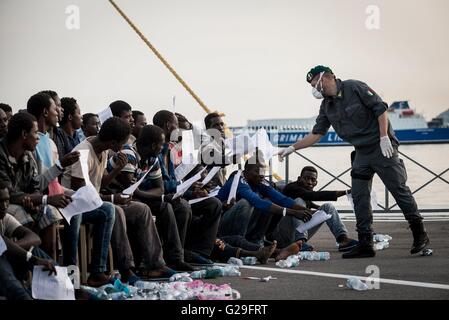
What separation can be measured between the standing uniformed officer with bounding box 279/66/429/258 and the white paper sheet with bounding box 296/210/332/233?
0.32 meters

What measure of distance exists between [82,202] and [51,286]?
92 cm

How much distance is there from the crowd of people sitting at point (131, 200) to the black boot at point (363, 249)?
0.51m

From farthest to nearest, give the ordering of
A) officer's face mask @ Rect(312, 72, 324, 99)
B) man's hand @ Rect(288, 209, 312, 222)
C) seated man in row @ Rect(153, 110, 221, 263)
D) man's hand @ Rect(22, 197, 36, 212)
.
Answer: officer's face mask @ Rect(312, 72, 324, 99), man's hand @ Rect(288, 209, 312, 222), seated man in row @ Rect(153, 110, 221, 263), man's hand @ Rect(22, 197, 36, 212)

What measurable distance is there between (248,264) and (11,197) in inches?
120

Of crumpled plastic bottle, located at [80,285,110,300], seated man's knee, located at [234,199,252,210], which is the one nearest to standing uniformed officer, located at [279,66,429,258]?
Result: seated man's knee, located at [234,199,252,210]

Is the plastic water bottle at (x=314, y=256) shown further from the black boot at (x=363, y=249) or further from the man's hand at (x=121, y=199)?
the man's hand at (x=121, y=199)

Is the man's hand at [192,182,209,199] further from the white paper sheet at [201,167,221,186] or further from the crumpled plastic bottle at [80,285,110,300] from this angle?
the crumpled plastic bottle at [80,285,110,300]

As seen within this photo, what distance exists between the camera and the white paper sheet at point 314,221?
1038cm

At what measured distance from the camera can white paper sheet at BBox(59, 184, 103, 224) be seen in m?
7.32
